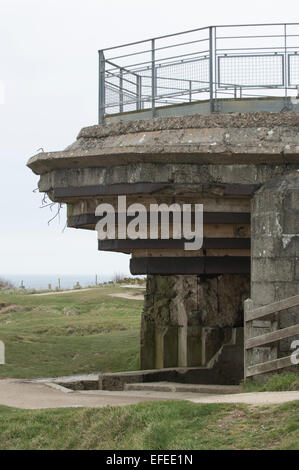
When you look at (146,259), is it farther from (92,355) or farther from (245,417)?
(245,417)

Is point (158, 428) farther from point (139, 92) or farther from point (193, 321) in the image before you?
point (193, 321)

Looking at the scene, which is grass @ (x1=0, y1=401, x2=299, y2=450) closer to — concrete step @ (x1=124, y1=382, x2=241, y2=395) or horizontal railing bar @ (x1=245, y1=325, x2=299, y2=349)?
horizontal railing bar @ (x1=245, y1=325, x2=299, y2=349)

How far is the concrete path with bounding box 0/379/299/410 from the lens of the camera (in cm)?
1011

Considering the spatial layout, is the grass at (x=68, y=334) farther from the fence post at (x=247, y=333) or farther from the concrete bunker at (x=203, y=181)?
the fence post at (x=247, y=333)

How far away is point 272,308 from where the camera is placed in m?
10.8

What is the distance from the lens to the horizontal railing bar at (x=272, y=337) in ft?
34.1

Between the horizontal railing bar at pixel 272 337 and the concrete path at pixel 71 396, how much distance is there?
0.83m

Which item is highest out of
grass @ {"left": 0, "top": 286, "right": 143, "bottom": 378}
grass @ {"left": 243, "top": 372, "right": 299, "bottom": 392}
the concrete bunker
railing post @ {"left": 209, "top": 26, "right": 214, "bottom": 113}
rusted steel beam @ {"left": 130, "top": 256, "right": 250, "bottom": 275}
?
railing post @ {"left": 209, "top": 26, "right": 214, "bottom": 113}

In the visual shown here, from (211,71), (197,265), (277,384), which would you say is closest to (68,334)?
(197,265)

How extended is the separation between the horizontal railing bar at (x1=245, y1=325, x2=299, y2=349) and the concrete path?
829 millimetres

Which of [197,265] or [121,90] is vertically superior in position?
[121,90]

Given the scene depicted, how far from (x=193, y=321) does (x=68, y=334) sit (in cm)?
529

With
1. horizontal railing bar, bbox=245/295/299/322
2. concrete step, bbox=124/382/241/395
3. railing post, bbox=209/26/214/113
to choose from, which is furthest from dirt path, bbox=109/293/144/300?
horizontal railing bar, bbox=245/295/299/322

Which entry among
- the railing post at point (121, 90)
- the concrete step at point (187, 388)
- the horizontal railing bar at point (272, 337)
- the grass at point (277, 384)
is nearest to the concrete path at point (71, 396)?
the concrete step at point (187, 388)
